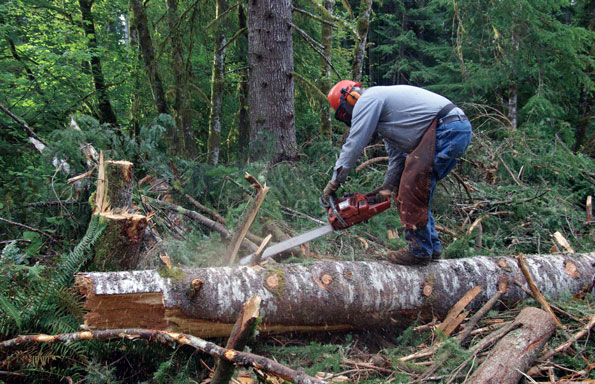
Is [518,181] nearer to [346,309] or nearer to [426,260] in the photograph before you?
[426,260]

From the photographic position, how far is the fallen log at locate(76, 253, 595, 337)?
8.04 ft

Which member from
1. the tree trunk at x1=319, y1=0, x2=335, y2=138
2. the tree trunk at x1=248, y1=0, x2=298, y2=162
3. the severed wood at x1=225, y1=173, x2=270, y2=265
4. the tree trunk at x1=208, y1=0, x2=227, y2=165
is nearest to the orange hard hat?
the severed wood at x1=225, y1=173, x2=270, y2=265

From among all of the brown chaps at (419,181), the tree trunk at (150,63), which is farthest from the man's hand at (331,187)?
the tree trunk at (150,63)

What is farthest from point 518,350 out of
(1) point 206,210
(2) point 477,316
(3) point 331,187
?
(1) point 206,210

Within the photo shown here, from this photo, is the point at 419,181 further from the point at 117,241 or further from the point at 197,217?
the point at 117,241

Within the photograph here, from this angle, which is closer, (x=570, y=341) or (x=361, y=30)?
(x=570, y=341)

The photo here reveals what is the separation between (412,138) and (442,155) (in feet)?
0.93

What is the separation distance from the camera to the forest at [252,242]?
2.39 meters

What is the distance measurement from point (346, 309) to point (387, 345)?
1.64 feet

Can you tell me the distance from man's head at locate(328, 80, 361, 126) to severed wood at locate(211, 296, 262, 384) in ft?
6.82

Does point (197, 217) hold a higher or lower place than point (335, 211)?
lower

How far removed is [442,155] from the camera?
3201mm

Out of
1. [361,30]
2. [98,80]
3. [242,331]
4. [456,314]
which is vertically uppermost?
[361,30]

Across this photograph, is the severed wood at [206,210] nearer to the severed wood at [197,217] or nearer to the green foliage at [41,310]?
the severed wood at [197,217]
